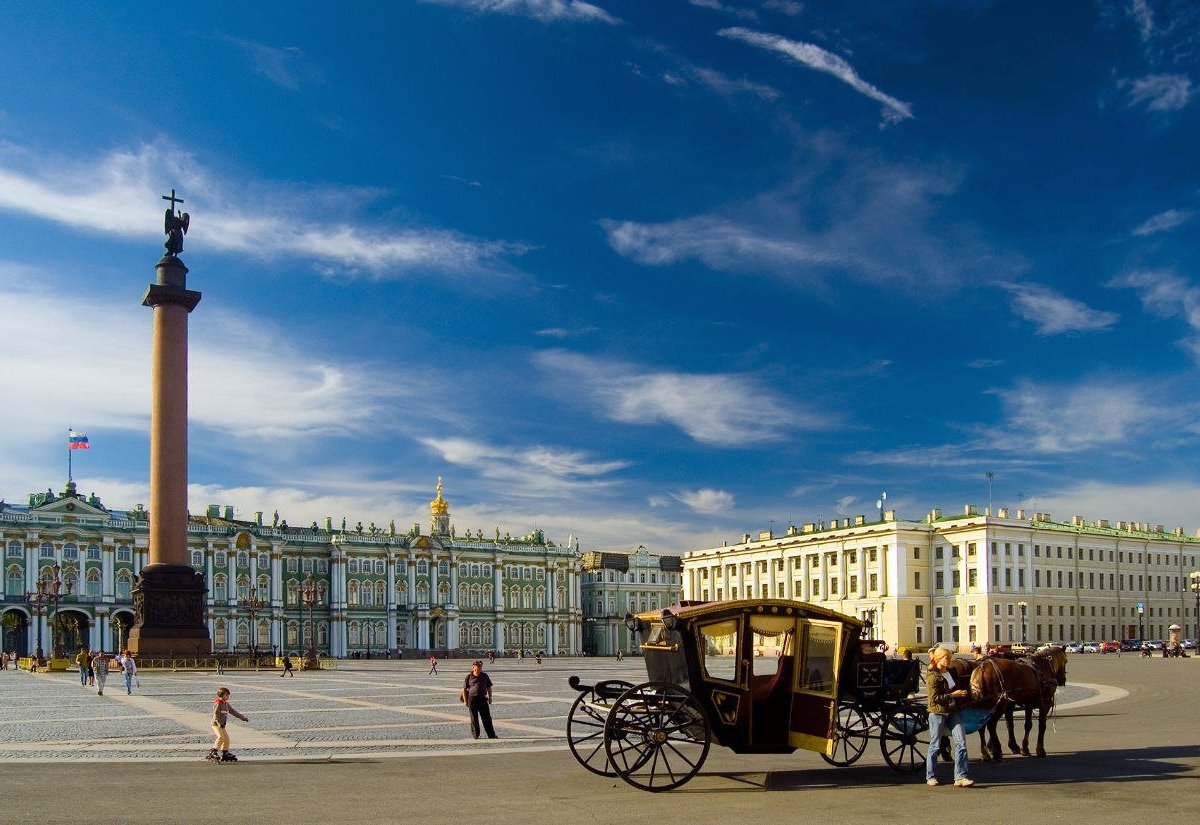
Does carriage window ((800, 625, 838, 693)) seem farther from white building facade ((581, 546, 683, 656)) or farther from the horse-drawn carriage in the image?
white building facade ((581, 546, 683, 656))

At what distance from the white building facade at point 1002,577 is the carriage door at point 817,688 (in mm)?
95363

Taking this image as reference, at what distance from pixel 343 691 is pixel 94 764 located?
75.3 ft

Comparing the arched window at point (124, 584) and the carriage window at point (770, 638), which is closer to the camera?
the carriage window at point (770, 638)

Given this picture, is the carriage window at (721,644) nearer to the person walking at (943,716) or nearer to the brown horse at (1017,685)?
the person walking at (943,716)

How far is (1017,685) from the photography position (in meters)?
17.2

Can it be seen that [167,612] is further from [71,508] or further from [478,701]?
[71,508]

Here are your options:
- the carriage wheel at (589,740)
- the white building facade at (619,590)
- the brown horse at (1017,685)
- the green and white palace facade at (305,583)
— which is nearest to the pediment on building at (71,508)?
the green and white palace facade at (305,583)

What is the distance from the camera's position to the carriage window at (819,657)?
49.2 ft

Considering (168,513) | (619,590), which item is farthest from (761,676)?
(619,590)

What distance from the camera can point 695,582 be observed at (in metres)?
147

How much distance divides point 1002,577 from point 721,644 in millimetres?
102025

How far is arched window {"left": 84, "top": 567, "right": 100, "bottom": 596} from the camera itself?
106 metres

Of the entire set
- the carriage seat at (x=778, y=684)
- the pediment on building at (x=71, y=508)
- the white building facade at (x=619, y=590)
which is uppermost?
the pediment on building at (x=71, y=508)

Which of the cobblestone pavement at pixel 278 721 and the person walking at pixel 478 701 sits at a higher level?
the person walking at pixel 478 701
